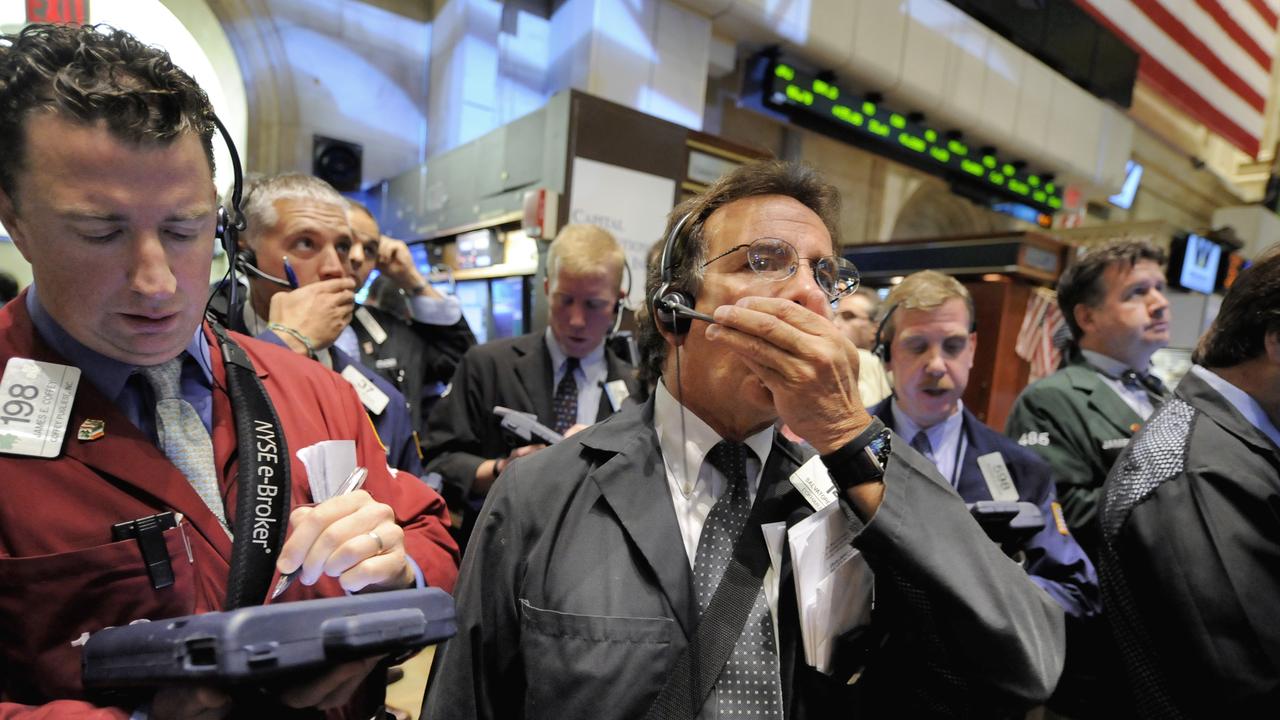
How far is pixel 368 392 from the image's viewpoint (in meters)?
2.01

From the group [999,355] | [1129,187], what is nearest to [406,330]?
[999,355]

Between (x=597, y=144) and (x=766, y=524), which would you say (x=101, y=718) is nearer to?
(x=766, y=524)

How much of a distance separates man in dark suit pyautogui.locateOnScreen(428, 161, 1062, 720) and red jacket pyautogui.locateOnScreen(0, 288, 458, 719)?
0.37 meters

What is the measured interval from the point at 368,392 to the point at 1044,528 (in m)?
2.08

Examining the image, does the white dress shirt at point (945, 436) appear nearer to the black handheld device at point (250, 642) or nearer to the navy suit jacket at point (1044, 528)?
the navy suit jacket at point (1044, 528)

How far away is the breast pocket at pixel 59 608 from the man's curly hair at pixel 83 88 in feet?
1.72

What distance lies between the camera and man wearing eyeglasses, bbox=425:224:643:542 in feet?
8.28

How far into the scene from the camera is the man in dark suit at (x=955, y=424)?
6.29 ft

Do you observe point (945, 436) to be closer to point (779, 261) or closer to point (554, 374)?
point (779, 261)

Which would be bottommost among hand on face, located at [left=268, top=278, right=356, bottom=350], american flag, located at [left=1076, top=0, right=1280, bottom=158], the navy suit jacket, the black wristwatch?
the navy suit jacket

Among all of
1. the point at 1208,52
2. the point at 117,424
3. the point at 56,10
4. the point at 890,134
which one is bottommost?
the point at 117,424

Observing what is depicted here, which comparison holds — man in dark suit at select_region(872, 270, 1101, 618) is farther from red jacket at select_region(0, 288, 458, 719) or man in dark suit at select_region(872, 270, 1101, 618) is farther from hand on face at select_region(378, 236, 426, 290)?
hand on face at select_region(378, 236, 426, 290)

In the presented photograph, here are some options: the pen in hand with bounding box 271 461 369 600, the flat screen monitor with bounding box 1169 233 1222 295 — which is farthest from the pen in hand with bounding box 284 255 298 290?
the flat screen monitor with bounding box 1169 233 1222 295

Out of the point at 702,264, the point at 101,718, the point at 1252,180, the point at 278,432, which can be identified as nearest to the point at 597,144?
the point at 702,264
